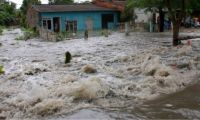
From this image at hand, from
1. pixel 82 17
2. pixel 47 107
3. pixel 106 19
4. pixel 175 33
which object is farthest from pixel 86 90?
pixel 106 19

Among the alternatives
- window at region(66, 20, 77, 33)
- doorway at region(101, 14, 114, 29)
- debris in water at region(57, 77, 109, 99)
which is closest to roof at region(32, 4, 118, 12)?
doorway at region(101, 14, 114, 29)

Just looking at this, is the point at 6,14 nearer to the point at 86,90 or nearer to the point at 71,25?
the point at 71,25

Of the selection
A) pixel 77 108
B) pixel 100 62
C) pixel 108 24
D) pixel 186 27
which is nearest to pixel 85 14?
pixel 108 24

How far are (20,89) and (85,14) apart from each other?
39.5 m

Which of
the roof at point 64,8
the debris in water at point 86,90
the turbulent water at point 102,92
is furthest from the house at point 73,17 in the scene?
the debris in water at point 86,90

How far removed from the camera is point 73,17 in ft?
167

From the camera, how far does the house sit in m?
49.3

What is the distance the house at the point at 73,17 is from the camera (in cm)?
4928

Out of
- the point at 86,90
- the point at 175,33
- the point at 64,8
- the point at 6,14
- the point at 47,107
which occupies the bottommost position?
the point at 47,107

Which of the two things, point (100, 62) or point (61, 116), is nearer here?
point (61, 116)

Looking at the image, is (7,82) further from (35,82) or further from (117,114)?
(117,114)

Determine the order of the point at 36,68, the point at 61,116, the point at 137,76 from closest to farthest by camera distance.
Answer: the point at 61,116 < the point at 137,76 < the point at 36,68

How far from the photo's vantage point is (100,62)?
19703mm

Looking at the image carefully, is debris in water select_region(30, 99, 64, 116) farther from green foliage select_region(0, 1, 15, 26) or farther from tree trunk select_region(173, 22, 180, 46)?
green foliage select_region(0, 1, 15, 26)
